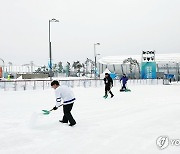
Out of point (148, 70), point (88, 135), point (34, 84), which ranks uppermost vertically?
point (148, 70)

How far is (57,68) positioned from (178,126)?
339ft

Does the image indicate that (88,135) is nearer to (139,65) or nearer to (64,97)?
(64,97)

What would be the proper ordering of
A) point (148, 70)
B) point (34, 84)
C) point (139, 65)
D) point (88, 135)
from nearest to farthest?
1. point (88, 135)
2. point (34, 84)
3. point (148, 70)
4. point (139, 65)

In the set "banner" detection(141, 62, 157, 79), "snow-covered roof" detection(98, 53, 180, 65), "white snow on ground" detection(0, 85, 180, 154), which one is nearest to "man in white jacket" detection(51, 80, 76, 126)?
"white snow on ground" detection(0, 85, 180, 154)

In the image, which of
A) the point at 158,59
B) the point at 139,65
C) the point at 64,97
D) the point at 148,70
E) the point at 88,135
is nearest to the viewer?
the point at 88,135

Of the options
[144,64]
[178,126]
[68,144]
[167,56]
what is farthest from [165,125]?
[167,56]

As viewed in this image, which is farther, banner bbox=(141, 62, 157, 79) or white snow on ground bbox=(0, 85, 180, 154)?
banner bbox=(141, 62, 157, 79)

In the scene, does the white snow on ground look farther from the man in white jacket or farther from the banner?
the banner

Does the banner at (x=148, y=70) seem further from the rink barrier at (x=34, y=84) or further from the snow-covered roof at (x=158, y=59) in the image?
the snow-covered roof at (x=158, y=59)

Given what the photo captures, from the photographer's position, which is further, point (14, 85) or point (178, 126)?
point (14, 85)

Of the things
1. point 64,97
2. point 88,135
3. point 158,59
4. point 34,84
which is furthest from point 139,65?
point 88,135

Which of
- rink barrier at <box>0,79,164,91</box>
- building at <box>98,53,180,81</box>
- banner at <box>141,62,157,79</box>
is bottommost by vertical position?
rink barrier at <box>0,79,164,91</box>

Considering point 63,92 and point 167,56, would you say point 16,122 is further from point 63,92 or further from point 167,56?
point 167,56

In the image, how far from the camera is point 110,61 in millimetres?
83312
